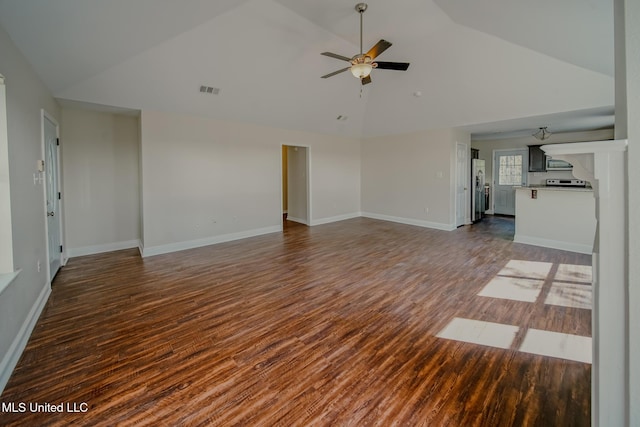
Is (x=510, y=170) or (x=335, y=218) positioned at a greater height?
(x=510, y=170)

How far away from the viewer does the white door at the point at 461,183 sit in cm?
714

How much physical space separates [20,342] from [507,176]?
10941 mm

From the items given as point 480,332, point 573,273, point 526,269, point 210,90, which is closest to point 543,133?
point 573,273

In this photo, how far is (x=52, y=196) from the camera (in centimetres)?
406

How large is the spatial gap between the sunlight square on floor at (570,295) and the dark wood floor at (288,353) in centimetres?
17

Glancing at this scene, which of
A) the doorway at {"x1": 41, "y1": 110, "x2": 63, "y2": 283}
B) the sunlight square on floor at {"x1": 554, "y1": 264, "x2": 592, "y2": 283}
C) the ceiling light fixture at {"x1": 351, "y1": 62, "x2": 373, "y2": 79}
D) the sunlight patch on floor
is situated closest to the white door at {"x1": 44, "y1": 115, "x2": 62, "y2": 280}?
the doorway at {"x1": 41, "y1": 110, "x2": 63, "y2": 283}

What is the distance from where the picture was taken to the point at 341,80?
5703 mm

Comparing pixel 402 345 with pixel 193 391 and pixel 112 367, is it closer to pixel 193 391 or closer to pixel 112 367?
pixel 193 391

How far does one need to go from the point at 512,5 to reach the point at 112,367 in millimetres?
4880

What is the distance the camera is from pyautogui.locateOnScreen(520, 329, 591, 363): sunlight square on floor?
2211 millimetres

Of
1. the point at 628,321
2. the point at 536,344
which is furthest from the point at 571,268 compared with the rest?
the point at 628,321

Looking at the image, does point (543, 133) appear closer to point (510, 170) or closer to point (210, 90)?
point (510, 170)

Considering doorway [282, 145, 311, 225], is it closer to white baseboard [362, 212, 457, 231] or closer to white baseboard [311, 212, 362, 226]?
white baseboard [311, 212, 362, 226]
